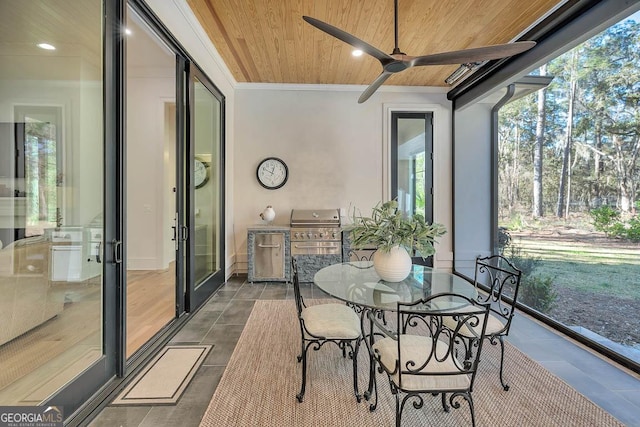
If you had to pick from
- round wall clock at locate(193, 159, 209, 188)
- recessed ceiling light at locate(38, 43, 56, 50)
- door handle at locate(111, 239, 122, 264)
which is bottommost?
door handle at locate(111, 239, 122, 264)

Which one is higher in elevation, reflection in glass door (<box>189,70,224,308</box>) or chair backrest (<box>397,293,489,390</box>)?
reflection in glass door (<box>189,70,224,308</box>)

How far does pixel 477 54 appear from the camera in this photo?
81.2 inches

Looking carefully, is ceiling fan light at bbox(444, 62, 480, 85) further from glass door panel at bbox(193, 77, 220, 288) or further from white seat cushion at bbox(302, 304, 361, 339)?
Result: white seat cushion at bbox(302, 304, 361, 339)

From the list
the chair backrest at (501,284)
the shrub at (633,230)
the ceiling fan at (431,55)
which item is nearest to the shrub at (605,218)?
the shrub at (633,230)

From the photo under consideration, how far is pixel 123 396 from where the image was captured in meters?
1.87

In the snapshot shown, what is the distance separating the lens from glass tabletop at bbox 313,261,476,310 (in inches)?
70.5

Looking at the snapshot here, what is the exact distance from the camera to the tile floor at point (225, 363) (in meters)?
1.71

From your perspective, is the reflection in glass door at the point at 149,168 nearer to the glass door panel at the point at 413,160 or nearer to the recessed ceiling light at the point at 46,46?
the recessed ceiling light at the point at 46,46

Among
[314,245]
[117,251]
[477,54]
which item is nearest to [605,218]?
[477,54]

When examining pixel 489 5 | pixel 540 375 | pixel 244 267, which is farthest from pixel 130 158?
pixel 540 375

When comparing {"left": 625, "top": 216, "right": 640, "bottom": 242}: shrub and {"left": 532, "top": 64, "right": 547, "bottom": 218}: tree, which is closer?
{"left": 625, "top": 216, "right": 640, "bottom": 242}: shrub

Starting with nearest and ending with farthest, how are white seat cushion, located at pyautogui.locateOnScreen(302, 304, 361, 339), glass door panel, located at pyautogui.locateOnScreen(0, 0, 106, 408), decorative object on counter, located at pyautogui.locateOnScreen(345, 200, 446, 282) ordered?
glass door panel, located at pyautogui.locateOnScreen(0, 0, 106, 408) < white seat cushion, located at pyautogui.locateOnScreen(302, 304, 361, 339) < decorative object on counter, located at pyautogui.locateOnScreen(345, 200, 446, 282)

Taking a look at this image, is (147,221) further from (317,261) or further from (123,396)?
(123,396)

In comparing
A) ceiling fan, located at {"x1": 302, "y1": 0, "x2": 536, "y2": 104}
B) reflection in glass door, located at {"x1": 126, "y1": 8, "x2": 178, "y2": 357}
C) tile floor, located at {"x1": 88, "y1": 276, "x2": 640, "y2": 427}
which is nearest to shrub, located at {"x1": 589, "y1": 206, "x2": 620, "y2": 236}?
tile floor, located at {"x1": 88, "y1": 276, "x2": 640, "y2": 427}
